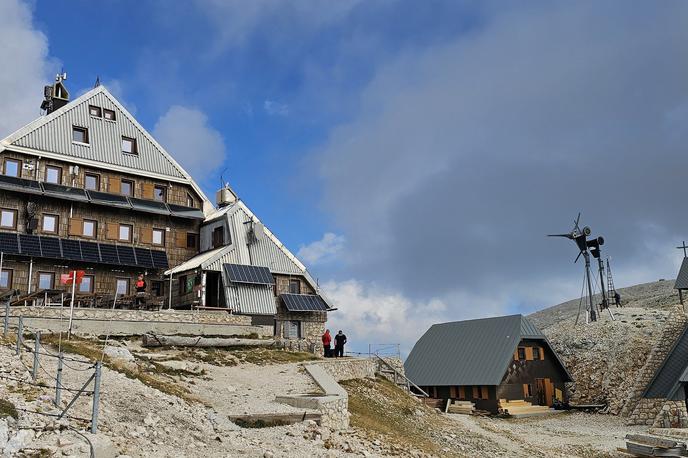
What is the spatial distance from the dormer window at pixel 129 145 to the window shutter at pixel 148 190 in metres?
2.57

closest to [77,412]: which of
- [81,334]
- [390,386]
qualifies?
[81,334]

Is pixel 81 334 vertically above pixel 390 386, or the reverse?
pixel 81 334

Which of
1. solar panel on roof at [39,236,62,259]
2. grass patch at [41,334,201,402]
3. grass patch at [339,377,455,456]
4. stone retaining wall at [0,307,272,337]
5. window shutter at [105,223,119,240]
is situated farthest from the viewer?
window shutter at [105,223,119,240]

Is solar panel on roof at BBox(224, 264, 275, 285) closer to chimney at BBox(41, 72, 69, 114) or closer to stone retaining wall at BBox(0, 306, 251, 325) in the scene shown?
stone retaining wall at BBox(0, 306, 251, 325)

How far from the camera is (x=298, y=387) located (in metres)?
26.2

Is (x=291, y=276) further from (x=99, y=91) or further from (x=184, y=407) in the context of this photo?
(x=184, y=407)

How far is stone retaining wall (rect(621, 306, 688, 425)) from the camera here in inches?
1564

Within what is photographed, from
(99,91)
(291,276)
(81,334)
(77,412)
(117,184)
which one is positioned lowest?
(77,412)

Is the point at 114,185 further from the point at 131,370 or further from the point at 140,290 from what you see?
the point at 131,370

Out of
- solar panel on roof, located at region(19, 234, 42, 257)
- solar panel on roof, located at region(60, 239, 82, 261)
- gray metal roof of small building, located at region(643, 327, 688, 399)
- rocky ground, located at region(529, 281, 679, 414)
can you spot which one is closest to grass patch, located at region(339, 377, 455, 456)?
gray metal roof of small building, located at region(643, 327, 688, 399)

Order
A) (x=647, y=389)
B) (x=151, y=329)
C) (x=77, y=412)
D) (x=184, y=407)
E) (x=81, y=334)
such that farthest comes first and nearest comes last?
(x=647, y=389)
(x=151, y=329)
(x=81, y=334)
(x=184, y=407)
(x=77, y=412)

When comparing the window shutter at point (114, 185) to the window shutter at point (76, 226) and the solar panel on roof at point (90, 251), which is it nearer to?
the window shutter at point (76, 226)

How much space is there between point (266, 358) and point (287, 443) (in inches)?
627

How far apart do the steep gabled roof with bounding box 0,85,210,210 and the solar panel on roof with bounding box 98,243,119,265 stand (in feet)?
18.3
